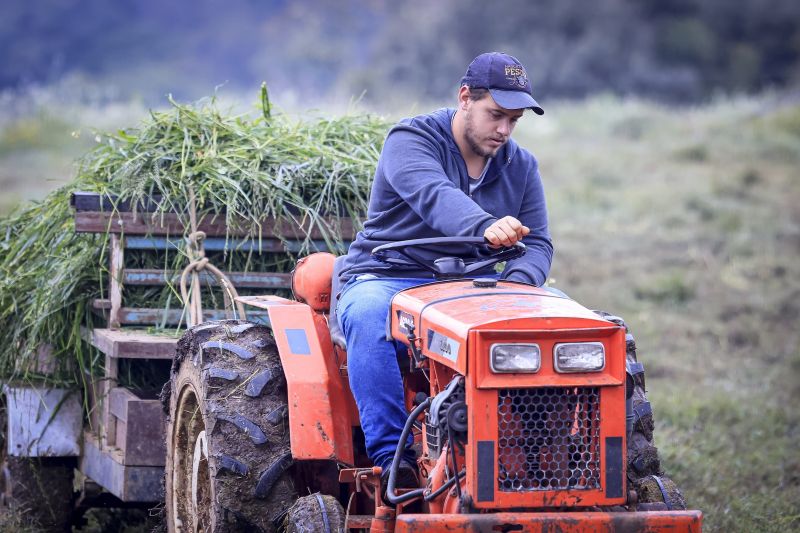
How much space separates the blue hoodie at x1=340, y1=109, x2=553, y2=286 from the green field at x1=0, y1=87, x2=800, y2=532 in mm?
2168

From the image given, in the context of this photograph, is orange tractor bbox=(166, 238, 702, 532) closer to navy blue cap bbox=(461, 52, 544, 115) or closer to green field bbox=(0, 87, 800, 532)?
navy blue cap bbox=(461, 52, 544, 115)

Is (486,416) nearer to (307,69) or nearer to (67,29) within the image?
(307,69)

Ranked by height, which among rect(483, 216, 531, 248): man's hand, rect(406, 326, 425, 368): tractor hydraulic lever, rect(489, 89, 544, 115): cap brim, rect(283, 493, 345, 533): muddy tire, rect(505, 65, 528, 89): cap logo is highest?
rect(505, 65, 528, 89): cap logo

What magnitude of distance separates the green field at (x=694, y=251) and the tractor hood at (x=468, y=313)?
260 cm

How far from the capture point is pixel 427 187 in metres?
5.04

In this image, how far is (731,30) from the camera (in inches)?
1809

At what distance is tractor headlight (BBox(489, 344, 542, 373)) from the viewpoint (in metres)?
4.11

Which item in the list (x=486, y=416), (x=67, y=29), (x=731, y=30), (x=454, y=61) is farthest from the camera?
(x=67, y=29)

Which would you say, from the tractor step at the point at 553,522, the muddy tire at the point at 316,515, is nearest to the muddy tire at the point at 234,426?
the muddy tire at the point at 316,515

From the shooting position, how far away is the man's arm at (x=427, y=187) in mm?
4797

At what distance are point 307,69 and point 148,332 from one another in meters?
40.7

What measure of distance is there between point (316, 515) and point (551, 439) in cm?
91

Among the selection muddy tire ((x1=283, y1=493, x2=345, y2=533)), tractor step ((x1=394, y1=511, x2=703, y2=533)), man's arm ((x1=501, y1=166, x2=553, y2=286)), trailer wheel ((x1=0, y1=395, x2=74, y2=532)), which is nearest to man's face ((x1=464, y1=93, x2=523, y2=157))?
man's arm ((x1=501, y1=166, x2=553, y2=286))

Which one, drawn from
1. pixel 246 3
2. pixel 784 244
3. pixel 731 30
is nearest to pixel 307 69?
pixel 246 3
